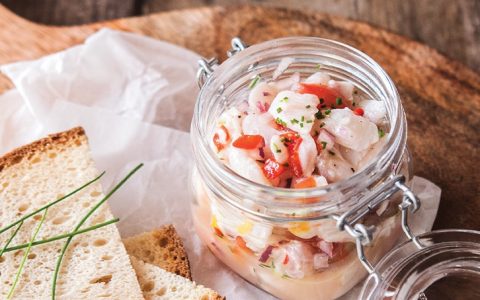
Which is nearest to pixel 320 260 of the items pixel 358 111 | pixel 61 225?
pixel 358 111

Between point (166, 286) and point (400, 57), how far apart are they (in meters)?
1.52

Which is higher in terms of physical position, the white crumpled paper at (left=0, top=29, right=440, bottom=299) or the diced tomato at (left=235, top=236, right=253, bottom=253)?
the white crumpled paper at (left=0, top=29, right=440, bottom=299)

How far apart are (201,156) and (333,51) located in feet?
2.04

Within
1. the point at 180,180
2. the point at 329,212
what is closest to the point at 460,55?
the point at 180,180

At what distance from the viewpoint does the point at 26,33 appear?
11.8 feet

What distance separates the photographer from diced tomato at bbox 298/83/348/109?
247 cm

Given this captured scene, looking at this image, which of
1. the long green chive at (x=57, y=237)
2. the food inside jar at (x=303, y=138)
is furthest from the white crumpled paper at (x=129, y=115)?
the food inside jar at (x=303, y=138)

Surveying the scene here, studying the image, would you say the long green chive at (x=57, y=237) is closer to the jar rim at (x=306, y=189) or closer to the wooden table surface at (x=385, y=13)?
the jar rim at (x=306, y=189)

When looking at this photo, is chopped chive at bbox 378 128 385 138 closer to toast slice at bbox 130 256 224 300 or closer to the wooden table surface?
toast slice at bbox 130 256 224 300

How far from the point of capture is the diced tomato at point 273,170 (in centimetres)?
232

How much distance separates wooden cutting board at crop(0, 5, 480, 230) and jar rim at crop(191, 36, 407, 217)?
63cm

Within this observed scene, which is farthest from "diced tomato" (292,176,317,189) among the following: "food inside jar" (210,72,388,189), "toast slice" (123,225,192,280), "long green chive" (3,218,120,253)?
"long green chive" (3,218,120,253)

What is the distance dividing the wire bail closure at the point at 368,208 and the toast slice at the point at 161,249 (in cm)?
66

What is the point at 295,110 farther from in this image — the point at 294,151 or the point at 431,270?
the point at 431,270
